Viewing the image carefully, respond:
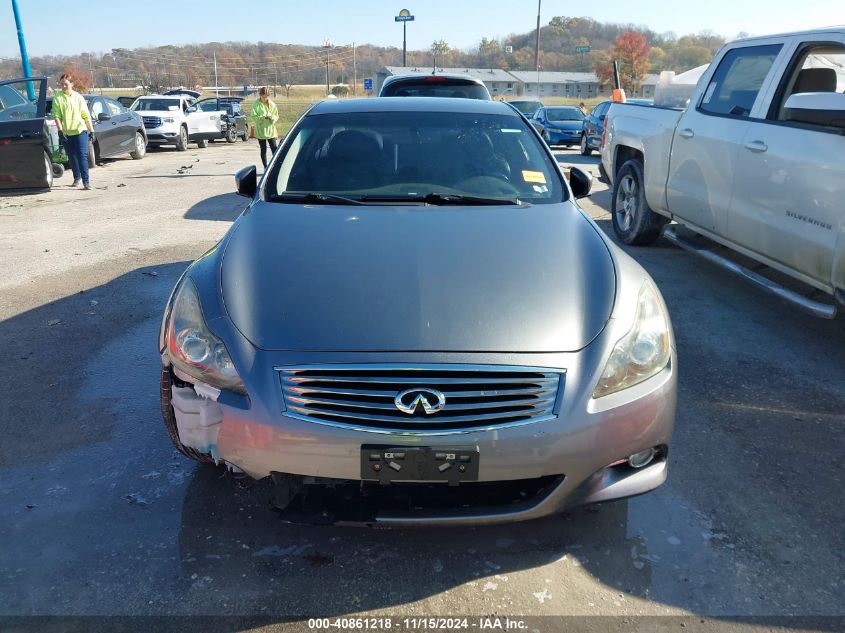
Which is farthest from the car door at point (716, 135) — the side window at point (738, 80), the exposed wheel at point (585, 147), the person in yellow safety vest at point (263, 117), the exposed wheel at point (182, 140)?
the exposed wheel at point (182, 140)

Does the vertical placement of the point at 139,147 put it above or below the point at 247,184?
below

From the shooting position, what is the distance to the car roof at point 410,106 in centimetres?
435

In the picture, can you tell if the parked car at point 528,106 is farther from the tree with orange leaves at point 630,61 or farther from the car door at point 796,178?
the tree with orange leaves at point 630,61

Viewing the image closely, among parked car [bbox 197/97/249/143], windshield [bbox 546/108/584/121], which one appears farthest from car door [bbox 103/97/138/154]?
windshield [bbox 546/108/584/121]

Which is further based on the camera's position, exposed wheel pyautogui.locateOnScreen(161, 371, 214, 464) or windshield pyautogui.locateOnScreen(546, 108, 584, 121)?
windshield pyautogui.locateOnScreen(546, 108, 584, 121)

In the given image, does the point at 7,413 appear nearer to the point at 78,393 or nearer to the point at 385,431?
the point at 78,393

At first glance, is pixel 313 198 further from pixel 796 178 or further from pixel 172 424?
pixel 796 178

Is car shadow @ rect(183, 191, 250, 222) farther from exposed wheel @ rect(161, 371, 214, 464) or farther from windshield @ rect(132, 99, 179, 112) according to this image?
windshield @ rect(132, 99, 179, 112)

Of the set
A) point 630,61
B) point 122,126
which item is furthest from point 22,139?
point 630,61

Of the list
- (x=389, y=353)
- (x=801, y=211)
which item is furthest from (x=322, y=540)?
(x=801, y=211)

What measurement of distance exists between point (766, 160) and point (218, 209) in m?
7.47

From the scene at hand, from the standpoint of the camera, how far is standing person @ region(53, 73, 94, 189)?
11.3 meters

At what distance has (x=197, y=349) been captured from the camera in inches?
99.7

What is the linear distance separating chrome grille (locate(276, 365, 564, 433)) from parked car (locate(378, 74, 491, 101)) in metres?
8.38
